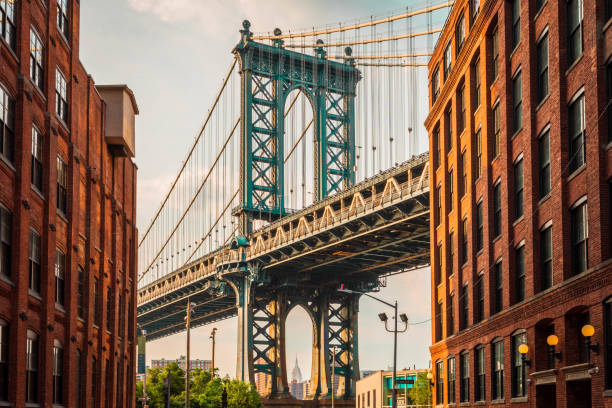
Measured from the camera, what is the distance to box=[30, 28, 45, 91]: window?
29.3m

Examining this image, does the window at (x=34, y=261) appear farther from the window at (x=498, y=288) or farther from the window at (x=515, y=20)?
the window at (x=515, y=20)

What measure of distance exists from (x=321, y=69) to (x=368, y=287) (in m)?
23.4

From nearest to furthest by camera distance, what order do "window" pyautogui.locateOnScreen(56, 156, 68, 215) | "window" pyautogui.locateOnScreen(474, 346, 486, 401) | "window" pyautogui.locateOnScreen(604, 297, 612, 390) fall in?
1. "window" pyautogui.locateOnScreen(604, 297, 612, 390)
2. "window" pyautogui.locateOnScreen(56, 156, 68, 215)
3. "window" pyautogui.locateOnScreen(474, 346, 486, 401)

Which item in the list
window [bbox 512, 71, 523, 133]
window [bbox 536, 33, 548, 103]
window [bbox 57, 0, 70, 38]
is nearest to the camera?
window [bbox 536, 33, 548, 103]

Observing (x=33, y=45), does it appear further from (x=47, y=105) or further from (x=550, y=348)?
(x=550, y=348)

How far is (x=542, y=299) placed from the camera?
99.2ft

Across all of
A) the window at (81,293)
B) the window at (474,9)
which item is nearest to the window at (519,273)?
the window at (474,9)

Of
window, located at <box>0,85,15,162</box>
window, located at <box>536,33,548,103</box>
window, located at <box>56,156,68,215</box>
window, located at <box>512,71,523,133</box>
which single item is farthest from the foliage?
window, located at <box>0,85,15,162</box>

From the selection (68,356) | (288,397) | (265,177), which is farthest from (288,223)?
(68,356)

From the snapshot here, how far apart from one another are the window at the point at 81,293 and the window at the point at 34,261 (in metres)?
6.92

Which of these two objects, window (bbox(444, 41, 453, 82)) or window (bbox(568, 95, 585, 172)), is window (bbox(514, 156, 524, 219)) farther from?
window (bbox(444, 41, 453, 82))

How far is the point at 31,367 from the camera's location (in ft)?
94.8

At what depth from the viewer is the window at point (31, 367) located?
28422mm

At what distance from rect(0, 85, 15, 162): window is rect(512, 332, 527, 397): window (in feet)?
56.8
